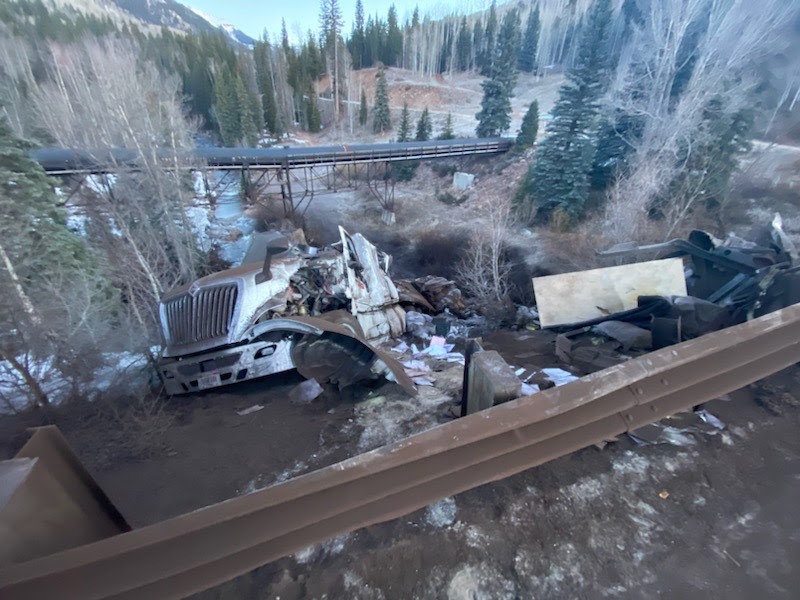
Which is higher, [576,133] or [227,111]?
[576,133]

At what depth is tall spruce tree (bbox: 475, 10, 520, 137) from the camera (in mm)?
27562

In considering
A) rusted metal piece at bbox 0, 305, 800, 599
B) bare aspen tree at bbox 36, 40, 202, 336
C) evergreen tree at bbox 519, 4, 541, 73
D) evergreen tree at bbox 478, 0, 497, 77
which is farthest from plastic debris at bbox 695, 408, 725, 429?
evergreen tree at bbox 519, 4, 541, 73

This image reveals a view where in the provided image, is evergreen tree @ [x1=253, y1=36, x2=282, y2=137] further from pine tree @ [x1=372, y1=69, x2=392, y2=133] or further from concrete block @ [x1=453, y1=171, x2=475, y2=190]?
concrete block @ [x1=453, y1=171, x2=475, y2=190]

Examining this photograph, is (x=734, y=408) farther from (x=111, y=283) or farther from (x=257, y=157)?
(x=257, y=157)

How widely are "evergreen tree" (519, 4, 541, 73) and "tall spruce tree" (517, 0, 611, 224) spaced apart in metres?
41.0

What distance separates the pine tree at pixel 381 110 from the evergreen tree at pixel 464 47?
21521 mm

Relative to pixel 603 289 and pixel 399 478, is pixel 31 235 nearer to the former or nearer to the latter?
pixel 399 478

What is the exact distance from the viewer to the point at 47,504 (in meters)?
1.55

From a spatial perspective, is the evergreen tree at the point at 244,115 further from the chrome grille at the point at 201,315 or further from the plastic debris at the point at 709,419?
the plastic debris at the point at 709,419

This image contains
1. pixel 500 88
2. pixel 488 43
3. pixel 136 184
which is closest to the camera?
pixel 136 184

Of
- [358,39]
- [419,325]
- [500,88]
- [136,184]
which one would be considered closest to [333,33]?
[358,39]

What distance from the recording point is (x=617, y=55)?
32656 millimetres

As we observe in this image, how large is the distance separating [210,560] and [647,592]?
1857 millimetres

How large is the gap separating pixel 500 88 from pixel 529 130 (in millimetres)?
4735
